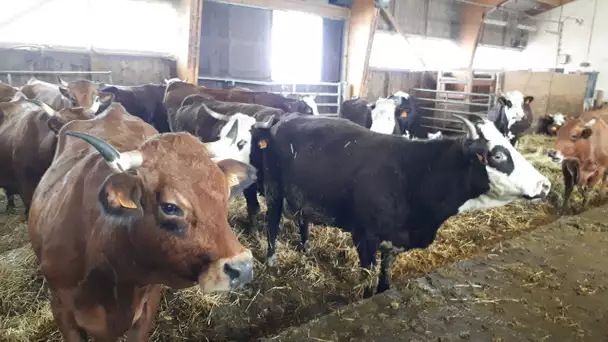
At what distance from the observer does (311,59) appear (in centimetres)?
1157

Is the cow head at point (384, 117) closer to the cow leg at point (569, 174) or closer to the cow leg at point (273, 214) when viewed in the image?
the cow leg at point (569, 174)

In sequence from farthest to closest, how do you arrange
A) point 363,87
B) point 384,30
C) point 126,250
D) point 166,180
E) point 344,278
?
1. point 384,30
2. point 363,87
3. point 344,278
4. point 126,250
5. point 166,180

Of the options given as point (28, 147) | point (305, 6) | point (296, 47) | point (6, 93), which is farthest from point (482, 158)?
point (296, 47)

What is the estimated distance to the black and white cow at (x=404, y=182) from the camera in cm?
346

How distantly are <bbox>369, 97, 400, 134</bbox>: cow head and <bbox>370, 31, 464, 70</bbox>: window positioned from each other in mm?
3921

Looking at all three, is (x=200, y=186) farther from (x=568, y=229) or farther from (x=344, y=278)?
(x=568, y=229)

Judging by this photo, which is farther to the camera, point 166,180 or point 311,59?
point 311,59

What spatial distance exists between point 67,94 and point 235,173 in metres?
5.04

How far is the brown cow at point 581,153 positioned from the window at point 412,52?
281 inches

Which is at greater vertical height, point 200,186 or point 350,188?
point 200,186

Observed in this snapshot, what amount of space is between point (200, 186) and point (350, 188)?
2033 millimetres

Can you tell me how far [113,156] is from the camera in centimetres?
166

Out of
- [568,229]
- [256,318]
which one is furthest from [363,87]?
[256,318]

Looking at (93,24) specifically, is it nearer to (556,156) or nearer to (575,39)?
(556,156)
